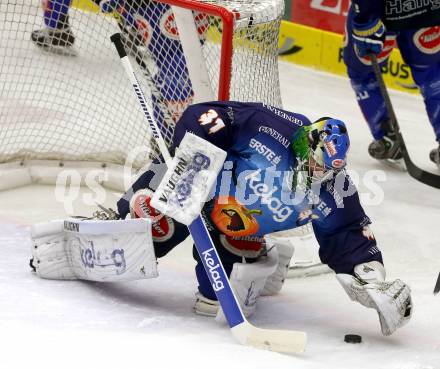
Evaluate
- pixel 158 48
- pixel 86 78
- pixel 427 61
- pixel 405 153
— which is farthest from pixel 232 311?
pixel 427 61

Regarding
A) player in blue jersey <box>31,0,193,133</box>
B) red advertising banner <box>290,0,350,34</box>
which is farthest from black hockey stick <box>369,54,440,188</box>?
red advertising banner <box>290,0,350,34</box>

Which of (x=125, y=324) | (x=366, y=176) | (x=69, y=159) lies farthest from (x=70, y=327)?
(x=366, y=176)

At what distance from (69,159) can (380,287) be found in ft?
6.40

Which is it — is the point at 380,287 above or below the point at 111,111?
Answer: above

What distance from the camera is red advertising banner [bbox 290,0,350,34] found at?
6.79 metres

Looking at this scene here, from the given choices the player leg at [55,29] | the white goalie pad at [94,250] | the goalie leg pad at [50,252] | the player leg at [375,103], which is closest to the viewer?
the white goalie pad at [94,250]

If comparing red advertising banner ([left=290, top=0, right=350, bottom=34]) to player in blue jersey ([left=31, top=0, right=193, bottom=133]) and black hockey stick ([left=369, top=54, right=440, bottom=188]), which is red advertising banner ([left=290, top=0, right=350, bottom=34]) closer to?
black hockey stick ([left=369, top=54, right=440, bottom=188])

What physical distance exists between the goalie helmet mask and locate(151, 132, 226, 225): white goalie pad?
9.5 inches

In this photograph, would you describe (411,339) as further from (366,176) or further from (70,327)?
(366,176)

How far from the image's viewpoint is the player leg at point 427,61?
5.25 m

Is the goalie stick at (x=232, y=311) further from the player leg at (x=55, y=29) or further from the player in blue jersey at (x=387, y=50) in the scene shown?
the player in blue jersey at (x=387, y=50)

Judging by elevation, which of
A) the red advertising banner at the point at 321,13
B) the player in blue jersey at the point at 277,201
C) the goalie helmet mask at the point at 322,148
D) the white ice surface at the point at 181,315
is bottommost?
the red advertising banner at the point at 321,13

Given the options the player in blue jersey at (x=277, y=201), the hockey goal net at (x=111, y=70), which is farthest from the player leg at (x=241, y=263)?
the hockey goal net at (x=111, y=70)

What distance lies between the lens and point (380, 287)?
10.9ft
